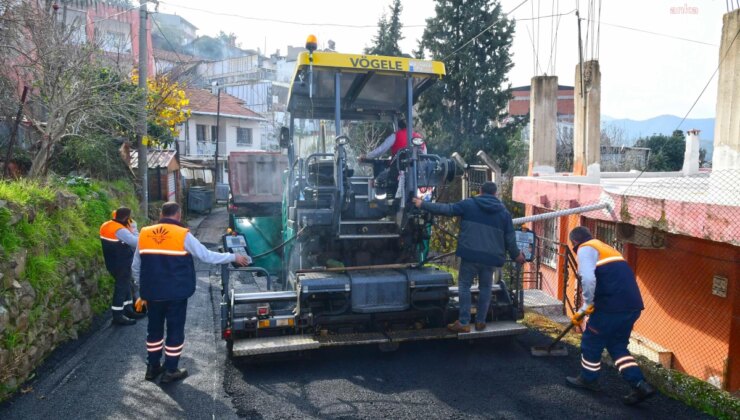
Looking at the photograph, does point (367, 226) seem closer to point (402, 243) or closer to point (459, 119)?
point (402, 243)

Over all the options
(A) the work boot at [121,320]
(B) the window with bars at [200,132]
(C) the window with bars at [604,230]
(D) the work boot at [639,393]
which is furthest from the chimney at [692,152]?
(B) the window with bars at [200,132]

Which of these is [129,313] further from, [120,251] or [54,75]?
[54,75]

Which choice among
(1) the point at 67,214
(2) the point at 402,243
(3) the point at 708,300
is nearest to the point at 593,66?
(3) the point at 708,300

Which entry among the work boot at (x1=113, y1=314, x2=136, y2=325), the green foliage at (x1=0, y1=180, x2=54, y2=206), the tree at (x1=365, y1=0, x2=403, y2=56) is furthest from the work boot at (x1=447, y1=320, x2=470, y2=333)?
the tree at (x1=365, y1=0, x2=403, y2=56)

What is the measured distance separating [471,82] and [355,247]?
1503 centimetres

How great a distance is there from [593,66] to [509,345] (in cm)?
654

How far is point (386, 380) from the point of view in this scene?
5.21 m

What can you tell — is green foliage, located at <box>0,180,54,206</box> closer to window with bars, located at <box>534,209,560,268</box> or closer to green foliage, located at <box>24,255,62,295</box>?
green foliage, located at <box>24,255,62,295</box>

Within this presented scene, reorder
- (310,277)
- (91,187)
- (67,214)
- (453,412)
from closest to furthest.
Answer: (453,412) < (310,277) < (67,214) < (91,187)

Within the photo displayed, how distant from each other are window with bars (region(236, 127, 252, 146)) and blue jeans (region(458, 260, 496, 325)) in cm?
3016

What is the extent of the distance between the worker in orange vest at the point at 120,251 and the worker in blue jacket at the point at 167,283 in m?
1.96

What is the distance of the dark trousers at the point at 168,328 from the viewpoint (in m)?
5.19

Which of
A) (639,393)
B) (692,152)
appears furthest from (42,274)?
(692,152)

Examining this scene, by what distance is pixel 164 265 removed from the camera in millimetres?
5137
